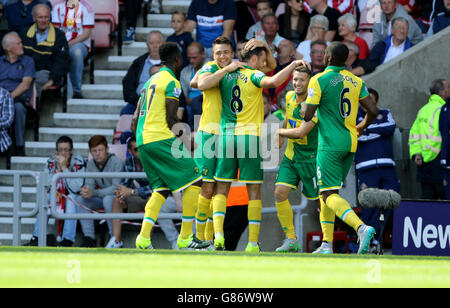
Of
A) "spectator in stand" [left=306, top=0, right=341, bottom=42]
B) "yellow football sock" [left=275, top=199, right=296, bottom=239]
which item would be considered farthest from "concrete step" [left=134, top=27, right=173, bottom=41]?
"yellow football sock" [left=275, top=199, right=296, bottom=239]

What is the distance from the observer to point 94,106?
52.5 feet

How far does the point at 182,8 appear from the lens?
17.6 metres

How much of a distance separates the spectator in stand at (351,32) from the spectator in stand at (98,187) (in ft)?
14.2

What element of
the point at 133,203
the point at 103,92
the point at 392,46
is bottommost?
the point at 133,203

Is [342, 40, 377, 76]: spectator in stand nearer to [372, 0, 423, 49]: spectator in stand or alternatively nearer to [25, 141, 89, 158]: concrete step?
[372, 0, 423, 49]: spectator in stand

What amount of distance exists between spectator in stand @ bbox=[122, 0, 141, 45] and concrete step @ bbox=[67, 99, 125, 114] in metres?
1.49

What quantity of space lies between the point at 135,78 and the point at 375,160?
4196 millimetres

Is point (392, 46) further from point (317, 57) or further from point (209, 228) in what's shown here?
point (209, 228)

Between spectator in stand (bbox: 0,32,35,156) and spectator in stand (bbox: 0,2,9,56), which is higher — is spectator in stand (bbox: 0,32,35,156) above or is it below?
below

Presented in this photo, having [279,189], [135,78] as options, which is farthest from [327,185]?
[135,78]

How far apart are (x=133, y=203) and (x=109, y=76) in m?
4.13

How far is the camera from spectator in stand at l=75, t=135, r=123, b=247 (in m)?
12.9

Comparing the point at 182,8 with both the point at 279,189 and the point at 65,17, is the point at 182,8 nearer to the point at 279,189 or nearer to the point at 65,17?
the point at 65,17

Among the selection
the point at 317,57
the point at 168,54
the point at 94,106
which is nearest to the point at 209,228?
the point at 168,54
